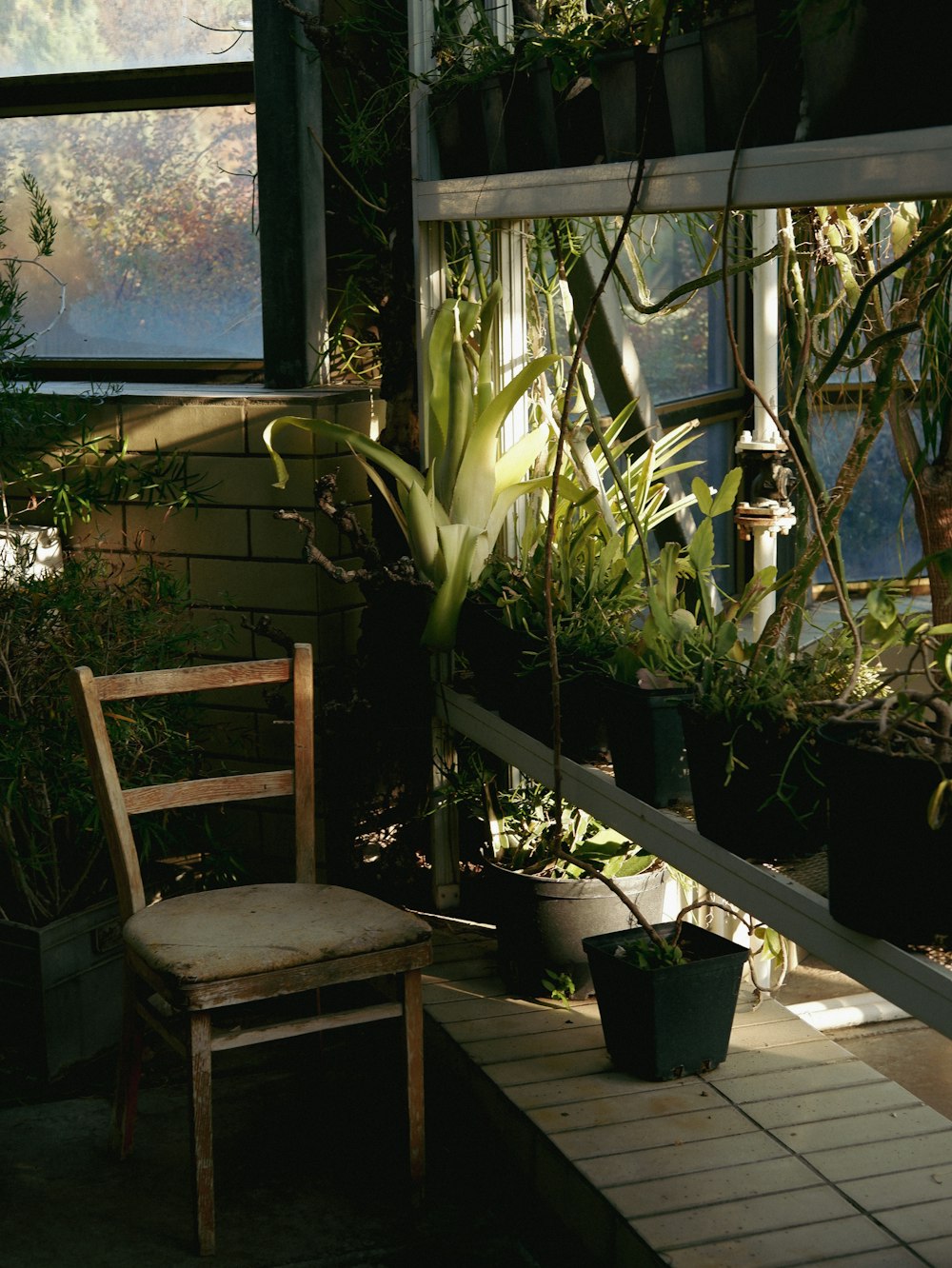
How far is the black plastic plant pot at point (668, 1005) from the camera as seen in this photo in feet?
7.83

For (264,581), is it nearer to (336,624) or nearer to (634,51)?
(336,624)

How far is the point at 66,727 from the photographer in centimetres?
285

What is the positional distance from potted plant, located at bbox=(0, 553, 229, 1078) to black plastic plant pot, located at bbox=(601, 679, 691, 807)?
104 centimetres

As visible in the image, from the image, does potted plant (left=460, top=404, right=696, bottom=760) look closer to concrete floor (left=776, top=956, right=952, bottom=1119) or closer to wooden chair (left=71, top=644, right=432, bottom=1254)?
wooden chair (left=71, top=644, right=432, bottom=1254)

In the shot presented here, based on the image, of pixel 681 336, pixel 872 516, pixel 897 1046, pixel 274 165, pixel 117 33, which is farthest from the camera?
pixel 872 516

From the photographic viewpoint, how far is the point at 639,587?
2648 millimetres

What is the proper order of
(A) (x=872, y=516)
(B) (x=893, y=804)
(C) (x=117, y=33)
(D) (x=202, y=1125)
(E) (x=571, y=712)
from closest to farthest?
1. (B) (x=893, y=804)
2. (D) (x=202, y=1125)
3. (E) (x=571, y=712)
4. (C) (x=117, y=33)
5. (A) (x=872, y=516)

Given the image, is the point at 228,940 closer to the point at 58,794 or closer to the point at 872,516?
the point at 58,794

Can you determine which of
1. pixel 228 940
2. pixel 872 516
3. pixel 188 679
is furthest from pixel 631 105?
pixel 872 516

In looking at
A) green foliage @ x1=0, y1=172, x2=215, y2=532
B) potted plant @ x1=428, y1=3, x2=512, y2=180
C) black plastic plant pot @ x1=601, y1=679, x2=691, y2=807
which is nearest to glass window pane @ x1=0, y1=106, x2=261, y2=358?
green foliage @ x1=0, y1=172, x2=215, y2=532

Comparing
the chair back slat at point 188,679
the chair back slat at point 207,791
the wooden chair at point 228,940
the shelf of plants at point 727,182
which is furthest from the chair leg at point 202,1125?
the shelf of plants at point 727,182

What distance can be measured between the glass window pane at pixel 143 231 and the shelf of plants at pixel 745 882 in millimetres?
1333

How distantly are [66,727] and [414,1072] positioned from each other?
3.37ft

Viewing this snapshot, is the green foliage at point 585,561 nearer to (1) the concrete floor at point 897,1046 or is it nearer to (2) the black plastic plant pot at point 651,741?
(2) the black plastic plant pot at point 651,741
